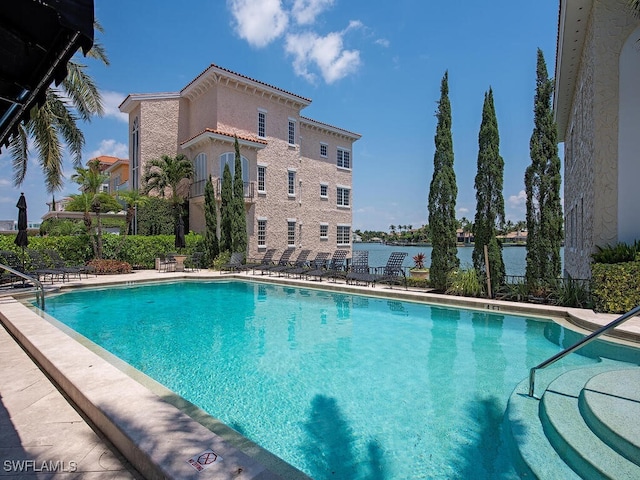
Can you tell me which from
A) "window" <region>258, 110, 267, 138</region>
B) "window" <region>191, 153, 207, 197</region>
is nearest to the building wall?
"window" <region>191, 153, 207, 197</region>

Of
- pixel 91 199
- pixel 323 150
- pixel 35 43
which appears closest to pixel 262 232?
pixel 323 150

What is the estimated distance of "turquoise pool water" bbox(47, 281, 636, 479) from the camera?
3707mm

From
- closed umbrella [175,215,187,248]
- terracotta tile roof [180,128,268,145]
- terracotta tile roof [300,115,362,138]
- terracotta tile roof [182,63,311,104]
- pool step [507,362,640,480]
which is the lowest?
pool step [507,362,640,480]

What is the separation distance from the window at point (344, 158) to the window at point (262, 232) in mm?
9915

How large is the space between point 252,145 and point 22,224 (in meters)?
13.6

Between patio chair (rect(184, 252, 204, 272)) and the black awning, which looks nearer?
the black awning

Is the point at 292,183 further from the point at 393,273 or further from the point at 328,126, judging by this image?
the point at 393,273

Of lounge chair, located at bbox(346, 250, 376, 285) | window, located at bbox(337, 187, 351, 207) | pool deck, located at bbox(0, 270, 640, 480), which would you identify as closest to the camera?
pool deck, located at bbox(0, 270, 640, 480)

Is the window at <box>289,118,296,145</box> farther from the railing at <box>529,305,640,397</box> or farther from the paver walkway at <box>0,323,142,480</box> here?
the railing at <box>529,305,640,397</box>

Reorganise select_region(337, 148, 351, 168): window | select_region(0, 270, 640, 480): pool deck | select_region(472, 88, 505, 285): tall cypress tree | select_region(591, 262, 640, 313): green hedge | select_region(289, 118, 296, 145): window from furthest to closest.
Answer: select_region(337, 148, 351, 168): window
select_region(289, 118, 296, 145): window
select_region(472, 88, 505, 285): tall cypress tree
select_region(591, 262, 640, 313): green hedge
select_region(0, 270, 640, 480): pool deck

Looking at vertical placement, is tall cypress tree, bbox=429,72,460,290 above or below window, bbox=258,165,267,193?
below

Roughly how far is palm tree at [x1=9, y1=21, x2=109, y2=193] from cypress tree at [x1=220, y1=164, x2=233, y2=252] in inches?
284

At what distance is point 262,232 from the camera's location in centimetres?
2531

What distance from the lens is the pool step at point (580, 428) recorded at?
3154 mm
